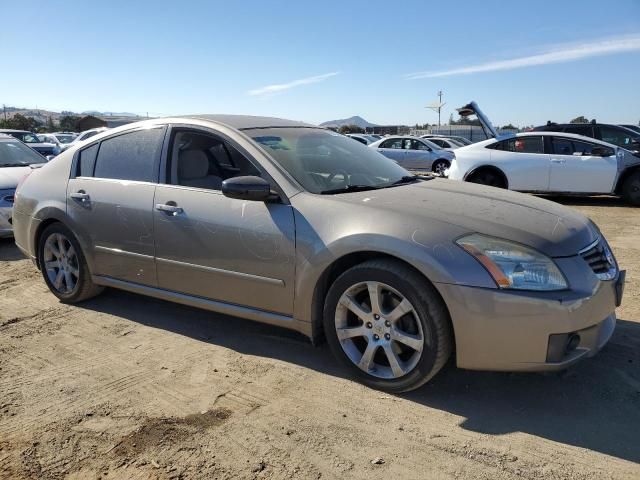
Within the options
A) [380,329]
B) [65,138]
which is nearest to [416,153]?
[380,329]

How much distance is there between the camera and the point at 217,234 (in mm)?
3699

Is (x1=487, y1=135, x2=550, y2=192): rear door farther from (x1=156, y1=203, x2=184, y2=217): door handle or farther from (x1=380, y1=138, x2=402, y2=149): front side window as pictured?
(x1=156, y1=203, x2=184, y2=217): door handle

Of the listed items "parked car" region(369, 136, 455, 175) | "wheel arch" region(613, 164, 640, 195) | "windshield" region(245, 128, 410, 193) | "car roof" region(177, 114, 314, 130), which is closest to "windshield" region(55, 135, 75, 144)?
"parked car" region(369, 136, 455, 175)

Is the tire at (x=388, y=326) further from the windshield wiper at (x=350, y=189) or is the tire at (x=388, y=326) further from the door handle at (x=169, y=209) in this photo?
the door handle at (x=169, y=209)

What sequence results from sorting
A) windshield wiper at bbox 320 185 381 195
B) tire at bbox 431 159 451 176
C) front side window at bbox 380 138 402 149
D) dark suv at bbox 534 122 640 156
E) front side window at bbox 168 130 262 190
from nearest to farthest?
windshield wiper at bbox 320 185 381 195
front side window at bbox 168 130 262 190
dark suv at bbox 534 122 640 156
tire at bbox 431 159 451 176
front side window at bbox 380 138 402 149

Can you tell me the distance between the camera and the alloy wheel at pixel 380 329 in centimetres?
307

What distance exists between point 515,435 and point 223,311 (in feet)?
6.66

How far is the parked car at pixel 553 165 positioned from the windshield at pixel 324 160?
7.42 m

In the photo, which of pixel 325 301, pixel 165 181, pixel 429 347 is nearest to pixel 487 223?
pixel 429 347

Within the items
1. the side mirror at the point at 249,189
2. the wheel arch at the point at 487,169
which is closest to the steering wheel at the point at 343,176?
the side mirror at the point at 249,189

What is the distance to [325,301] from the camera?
3.35m

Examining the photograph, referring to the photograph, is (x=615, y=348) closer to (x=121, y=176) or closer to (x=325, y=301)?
(x=325, y=301)

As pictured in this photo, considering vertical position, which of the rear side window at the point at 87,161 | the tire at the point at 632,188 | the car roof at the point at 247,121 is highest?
the car roof at the point at 247,121

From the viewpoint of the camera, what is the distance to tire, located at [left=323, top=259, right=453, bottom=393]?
9.71 ft
